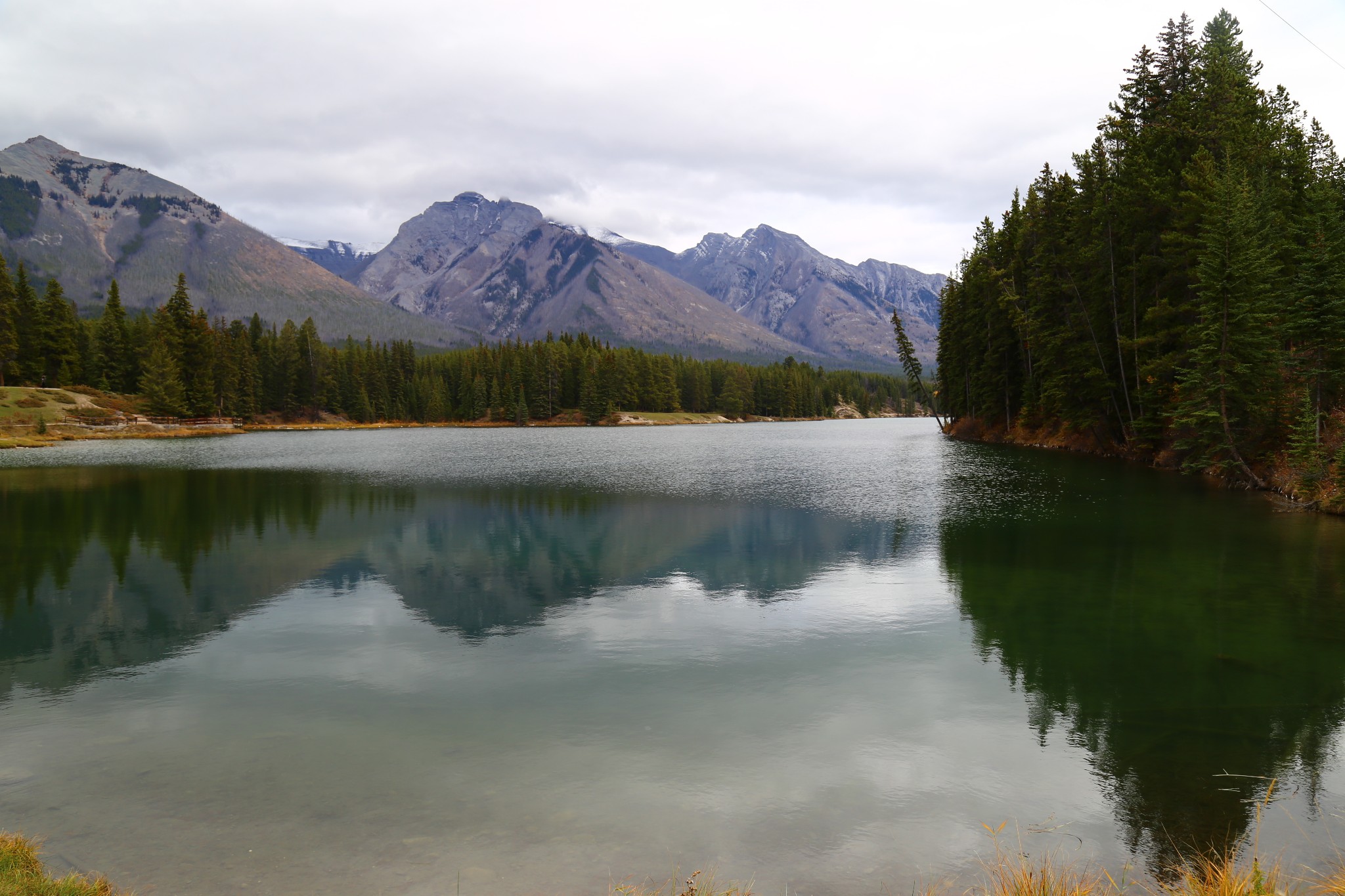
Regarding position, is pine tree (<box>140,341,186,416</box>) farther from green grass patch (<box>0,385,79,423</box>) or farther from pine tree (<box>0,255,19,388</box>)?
pine tree (<box>0,255,19,388</box>)

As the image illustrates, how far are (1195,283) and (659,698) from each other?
4754 cm

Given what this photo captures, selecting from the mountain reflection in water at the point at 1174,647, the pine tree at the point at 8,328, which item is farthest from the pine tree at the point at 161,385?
the mountain reflection in water at the point at 1174,647

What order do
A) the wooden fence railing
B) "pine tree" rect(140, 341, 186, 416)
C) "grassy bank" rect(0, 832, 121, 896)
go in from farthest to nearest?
1. "pine tree" rect(140, 341, 186, 416)
2. the wooden fence railing
3. "grassy bank" rect(0, 832, 121, 896)

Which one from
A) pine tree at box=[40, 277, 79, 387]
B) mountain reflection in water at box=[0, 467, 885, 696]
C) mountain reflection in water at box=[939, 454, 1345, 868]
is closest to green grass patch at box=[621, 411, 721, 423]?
pine tree at box=[40, 277, 79, 387]

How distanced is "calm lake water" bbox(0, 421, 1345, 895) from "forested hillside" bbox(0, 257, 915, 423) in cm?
11546

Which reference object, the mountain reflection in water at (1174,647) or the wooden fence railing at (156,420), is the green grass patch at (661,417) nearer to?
the wooden fence railing at (156,420)

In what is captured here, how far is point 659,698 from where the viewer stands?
44.1 feet

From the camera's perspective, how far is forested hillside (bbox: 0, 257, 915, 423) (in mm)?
119875

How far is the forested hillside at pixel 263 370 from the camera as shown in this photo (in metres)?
120

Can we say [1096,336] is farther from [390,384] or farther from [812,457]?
[390,384]

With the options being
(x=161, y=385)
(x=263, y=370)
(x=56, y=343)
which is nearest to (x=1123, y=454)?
(x=161, y=385)

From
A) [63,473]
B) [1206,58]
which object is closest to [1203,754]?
[1206,58]

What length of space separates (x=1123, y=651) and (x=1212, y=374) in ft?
103

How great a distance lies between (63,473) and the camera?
56000 mm
